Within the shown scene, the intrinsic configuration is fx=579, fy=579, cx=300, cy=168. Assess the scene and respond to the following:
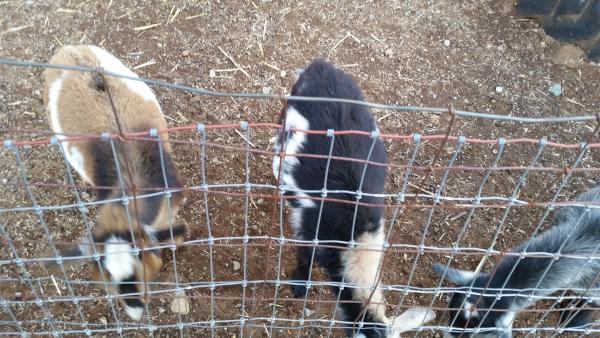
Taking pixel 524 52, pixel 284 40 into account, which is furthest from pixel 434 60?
pixel 284 40

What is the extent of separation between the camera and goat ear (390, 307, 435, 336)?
3.78 m

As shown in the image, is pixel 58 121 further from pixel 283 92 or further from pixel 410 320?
pixel 410 320

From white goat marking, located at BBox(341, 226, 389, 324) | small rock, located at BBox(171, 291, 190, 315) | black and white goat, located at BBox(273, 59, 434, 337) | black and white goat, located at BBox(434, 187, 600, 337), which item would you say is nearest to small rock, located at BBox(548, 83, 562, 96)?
black and white goat, located at BBox(434, 187, 600, 337)

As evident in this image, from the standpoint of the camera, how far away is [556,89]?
5797mm

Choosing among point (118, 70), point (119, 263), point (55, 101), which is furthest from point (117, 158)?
point (118, 70)

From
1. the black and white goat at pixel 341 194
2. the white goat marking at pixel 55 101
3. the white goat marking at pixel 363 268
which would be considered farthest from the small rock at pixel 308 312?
the white goat marking at pixel 55 101

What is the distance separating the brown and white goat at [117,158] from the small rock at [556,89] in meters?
3.79

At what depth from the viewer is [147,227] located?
3908mm

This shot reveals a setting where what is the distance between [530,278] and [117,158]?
2956mm

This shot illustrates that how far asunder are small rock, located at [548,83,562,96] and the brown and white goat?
3.79m

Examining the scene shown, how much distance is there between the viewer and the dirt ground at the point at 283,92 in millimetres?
4602

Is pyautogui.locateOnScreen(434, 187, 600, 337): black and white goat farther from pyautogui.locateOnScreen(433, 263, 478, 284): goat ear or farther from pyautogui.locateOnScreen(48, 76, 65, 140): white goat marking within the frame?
pyautogui.locateOnScreen(48, 76, 65, 140): white goat marking

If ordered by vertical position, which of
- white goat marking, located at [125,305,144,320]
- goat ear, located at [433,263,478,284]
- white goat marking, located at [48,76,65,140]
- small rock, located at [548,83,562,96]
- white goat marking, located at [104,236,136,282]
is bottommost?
white goat marking, located at [125,305,144,320]

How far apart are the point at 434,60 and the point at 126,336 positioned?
12.7 feet
